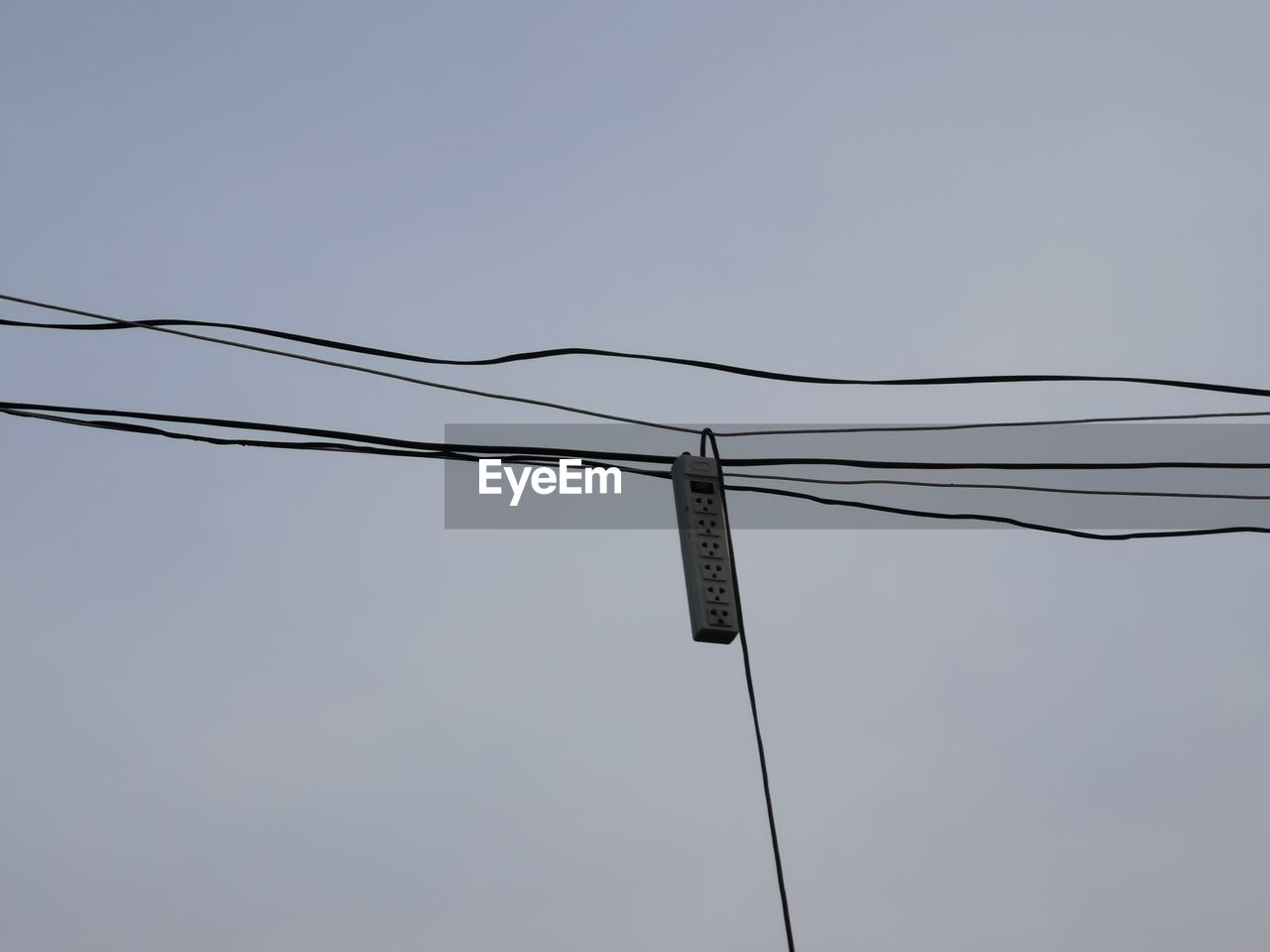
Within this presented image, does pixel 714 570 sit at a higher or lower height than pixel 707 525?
lower

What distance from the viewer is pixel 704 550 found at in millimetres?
6086

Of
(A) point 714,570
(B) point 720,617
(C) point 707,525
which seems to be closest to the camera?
(B) point 720,617

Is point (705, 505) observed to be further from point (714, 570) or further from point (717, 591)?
point (717, 591)

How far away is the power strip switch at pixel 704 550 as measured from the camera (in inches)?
233

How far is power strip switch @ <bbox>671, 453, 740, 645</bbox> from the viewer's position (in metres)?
5.91

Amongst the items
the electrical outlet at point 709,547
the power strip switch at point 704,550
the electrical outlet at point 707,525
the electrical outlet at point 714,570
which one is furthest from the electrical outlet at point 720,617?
the electrical outlet at point 707,525

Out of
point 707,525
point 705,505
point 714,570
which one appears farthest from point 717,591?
point 705,505

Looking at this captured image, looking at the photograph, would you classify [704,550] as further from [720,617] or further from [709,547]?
[720,617]

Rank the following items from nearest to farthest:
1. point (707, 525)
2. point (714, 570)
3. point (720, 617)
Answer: point (720, 617), point (714, 570), point (707, 525)

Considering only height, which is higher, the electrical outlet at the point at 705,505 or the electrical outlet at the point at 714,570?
the electrical outlet at the point at 705,505

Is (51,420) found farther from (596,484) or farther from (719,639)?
(719,639)

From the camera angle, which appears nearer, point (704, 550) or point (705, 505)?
point (704, 550)

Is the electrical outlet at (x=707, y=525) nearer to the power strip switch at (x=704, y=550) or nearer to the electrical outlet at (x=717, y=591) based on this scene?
the power strip switch at (x=704, y=550)

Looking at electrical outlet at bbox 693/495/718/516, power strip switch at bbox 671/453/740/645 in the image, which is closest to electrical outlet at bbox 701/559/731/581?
power strip switch at bbox 671/453/740/645
